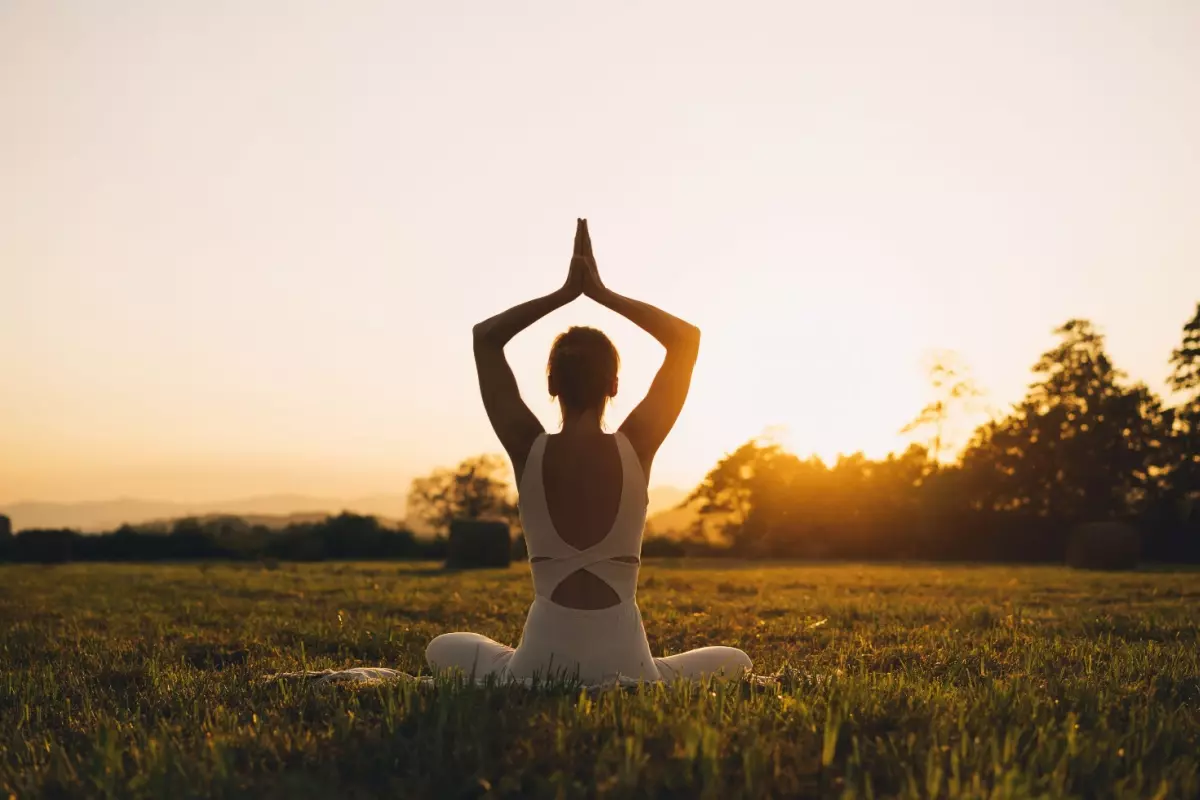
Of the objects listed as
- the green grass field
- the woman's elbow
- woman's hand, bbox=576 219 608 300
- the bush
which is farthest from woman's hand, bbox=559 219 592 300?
the bush

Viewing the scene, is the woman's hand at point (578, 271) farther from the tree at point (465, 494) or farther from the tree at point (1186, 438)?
the tree at point (465, 494)

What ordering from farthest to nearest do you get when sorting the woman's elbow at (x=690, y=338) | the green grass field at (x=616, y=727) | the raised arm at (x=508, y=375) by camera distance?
the woman's elbow at (x=690, y=338), the raised arm at (x=508, y=375), the green grass field at (x=616, y=727)

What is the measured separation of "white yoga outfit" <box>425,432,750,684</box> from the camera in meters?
4.46

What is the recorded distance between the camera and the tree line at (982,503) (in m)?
36.5

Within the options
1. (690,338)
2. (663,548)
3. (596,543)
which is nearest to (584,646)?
(596,543)

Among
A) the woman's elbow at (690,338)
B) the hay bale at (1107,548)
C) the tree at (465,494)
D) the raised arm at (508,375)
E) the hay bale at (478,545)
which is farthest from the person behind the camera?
the tree at (465,494)

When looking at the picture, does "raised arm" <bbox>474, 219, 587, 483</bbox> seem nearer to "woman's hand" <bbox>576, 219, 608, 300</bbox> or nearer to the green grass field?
"woman's hand" <bbox>576, 219, 608, 300</bbox>

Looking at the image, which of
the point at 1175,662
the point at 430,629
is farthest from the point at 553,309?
the point at 430,629

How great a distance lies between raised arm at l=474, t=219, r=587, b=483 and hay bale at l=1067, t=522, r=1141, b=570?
1102 inches

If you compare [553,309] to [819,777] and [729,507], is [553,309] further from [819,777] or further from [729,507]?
[729,507]

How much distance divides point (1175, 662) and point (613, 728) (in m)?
4.84

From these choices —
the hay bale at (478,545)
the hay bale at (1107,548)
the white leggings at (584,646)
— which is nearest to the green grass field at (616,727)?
the white leggings at (584,646)

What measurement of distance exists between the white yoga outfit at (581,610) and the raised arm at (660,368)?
0.09 meters

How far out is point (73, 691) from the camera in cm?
576
